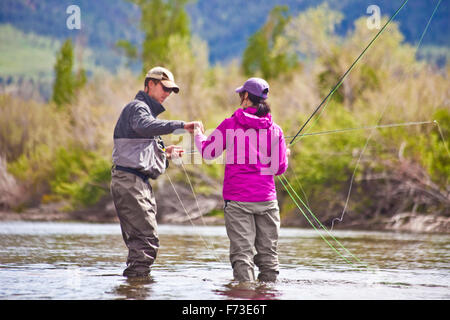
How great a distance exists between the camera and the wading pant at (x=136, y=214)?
19.5 ft

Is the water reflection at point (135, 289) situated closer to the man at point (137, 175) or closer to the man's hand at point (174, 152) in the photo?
the man at point (137, 175)

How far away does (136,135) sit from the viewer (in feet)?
19.6

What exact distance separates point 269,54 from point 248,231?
4401cm

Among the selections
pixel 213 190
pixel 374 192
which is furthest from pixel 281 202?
pixel 374 192

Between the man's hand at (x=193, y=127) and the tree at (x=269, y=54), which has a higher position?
the tree at (x=269, y=54)

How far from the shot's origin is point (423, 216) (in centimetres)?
1641

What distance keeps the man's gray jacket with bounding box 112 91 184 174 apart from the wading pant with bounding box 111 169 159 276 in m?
0.12

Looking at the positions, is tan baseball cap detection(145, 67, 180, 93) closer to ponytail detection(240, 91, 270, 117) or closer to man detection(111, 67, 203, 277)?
man detection(111, 67, 203, 277)

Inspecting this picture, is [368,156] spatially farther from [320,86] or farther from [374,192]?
[320,86]

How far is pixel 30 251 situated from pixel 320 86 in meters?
20.1

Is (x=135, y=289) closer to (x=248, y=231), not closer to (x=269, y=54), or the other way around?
(x=248, y=231)

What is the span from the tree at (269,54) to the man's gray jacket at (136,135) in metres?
39.9

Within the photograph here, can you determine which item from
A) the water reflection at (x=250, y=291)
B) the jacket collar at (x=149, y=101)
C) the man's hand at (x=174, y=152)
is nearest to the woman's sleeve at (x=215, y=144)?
the man's hand at (x=174, y=152)

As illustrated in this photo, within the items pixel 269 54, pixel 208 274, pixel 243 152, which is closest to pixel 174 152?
pixel 243 152
